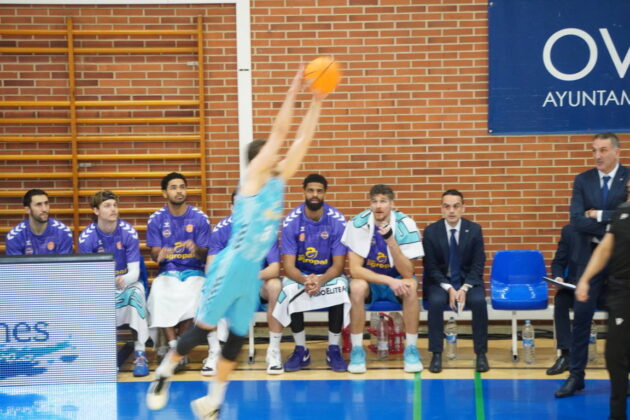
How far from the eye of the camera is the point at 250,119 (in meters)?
8.34

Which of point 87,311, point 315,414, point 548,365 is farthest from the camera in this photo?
point 548,365

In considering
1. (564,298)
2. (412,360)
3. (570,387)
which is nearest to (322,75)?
(412,360)

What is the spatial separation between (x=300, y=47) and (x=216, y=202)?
1.80 metres

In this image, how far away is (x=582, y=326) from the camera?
6.09 meters

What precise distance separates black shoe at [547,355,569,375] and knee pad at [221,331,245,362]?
10.4 ft

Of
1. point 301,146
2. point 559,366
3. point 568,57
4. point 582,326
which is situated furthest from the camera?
point 568,57

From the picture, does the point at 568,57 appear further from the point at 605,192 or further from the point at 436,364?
the point at 436,364

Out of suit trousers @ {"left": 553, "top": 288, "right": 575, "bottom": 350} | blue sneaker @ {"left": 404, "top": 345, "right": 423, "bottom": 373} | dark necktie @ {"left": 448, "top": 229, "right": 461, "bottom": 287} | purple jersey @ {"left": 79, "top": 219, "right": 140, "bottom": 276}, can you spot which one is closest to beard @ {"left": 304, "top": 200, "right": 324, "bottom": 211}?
dark necktie @ {"left": 448, "top": 229, "right": 461, "bottom": 287}

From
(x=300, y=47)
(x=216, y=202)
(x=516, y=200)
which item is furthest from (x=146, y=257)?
(x=516, y=200)

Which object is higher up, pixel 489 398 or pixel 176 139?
pixel 176 139

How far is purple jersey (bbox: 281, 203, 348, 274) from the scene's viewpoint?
7.38 metres

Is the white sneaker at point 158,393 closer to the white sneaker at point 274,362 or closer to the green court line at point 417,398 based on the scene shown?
the green court line at point 417,398

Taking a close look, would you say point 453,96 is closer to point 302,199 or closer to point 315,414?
point 302,199

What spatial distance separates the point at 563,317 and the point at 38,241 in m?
4.75
